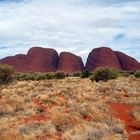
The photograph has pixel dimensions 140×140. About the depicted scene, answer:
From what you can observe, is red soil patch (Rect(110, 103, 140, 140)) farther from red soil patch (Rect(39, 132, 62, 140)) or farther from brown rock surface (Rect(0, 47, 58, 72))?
brown rock surface (Rect(0, 47, 58, 72))

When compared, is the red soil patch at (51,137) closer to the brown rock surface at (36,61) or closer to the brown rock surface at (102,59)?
the brown rock surface at (102,59)

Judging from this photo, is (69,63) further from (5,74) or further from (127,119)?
(127,119)

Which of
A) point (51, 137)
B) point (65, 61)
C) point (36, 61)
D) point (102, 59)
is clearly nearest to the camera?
point (51, 137)

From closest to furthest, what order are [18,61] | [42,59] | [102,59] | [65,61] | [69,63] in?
[102,59] → [69,63] → [65,61] → [18,61] → [42,59]

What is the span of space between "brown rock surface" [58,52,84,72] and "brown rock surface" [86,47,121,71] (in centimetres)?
423

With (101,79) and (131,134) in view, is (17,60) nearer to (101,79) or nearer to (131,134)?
(101,79)

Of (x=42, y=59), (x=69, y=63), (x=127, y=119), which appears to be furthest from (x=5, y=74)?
(x=42, y=59)

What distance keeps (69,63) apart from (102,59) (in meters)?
11.2

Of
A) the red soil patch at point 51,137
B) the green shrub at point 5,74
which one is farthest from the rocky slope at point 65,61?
the red soil patch at point 51,137

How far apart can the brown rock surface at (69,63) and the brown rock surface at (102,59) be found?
423 cm

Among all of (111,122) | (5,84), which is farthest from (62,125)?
(5,84)

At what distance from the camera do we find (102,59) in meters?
125

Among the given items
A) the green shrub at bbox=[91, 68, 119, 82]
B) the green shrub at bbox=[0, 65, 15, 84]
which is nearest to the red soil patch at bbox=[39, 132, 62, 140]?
the green shrub at bbox=[0, 65, 15, 84]

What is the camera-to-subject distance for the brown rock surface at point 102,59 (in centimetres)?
12369
